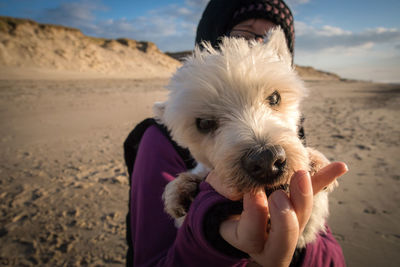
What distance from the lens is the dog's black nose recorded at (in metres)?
0.93

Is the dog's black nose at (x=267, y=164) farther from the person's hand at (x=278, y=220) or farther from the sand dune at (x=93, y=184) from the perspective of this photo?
the sand dune at (x=93, y=184)

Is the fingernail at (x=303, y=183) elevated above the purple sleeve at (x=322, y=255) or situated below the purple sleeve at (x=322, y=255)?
above

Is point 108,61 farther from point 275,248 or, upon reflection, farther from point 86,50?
point 275,248

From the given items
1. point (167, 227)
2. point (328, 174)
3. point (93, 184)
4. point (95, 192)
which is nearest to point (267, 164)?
point (328, 174)

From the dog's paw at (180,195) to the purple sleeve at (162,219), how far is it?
12cm

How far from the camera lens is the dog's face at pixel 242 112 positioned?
0.95 meters

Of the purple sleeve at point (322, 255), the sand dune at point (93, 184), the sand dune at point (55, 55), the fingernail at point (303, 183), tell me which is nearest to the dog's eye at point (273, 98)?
the fingernail at point (303, 183)

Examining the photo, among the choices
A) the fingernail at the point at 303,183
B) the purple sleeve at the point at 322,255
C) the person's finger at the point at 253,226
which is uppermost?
the fingernail at the point at 303,183

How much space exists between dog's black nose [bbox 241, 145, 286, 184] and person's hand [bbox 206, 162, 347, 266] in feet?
0.61

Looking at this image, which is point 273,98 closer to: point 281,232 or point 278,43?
point 278,43

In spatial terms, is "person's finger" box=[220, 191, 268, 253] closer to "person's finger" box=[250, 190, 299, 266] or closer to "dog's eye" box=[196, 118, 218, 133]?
"person's finger" box=[250, 190, 299, 266]

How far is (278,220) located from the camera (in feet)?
2.09

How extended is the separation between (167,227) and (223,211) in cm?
Answer: 63

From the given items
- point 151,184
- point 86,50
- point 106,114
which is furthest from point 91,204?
point 86,50
